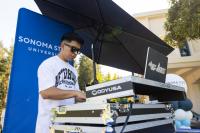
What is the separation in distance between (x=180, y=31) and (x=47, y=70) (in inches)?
306

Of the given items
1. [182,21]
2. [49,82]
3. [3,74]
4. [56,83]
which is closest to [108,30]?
[56,83]

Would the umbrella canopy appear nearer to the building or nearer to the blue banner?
the blue banner

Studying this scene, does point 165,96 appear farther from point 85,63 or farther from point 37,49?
point 85,63

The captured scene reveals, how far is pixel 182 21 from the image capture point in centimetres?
869

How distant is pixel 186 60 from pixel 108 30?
11.9 m

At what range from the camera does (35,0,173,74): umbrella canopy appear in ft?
9.26

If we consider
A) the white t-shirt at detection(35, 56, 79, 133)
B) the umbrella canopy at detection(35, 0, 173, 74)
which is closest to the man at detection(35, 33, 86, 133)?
the white t-shirt at detection(35, 56, 79, 133)

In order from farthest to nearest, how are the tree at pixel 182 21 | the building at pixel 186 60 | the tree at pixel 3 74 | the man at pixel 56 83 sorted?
the tree at pixel 3 74 < the building at pixel 186 60 < the tree at pixel 182 21 < the man at pixel 56 83

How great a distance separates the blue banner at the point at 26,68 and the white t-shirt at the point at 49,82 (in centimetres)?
54

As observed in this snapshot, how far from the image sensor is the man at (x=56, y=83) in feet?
6.10

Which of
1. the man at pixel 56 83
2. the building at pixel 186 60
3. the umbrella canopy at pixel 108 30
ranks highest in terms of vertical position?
the building at pixel 186 60

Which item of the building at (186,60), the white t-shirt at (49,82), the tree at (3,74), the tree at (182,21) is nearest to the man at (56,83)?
the white t-shirt at (49,82)

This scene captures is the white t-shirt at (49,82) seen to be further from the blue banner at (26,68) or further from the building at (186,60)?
the building at (186,60)

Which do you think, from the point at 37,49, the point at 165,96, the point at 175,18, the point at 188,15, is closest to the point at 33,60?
the point at 37,49
